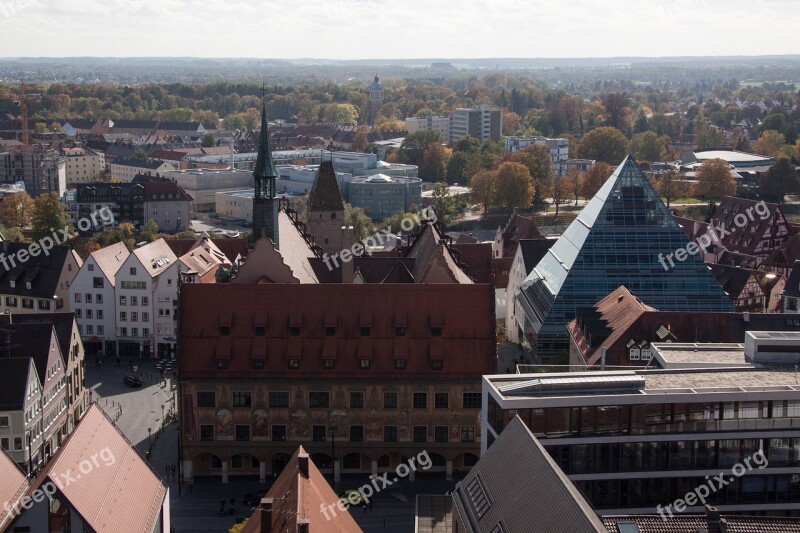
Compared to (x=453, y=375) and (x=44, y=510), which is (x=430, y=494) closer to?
(x=453, y=375)

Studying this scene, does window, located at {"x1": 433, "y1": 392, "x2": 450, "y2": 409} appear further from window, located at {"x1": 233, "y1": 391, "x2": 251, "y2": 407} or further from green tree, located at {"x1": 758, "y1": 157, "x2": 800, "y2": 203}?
green tree, located at {"x1": 758, "y1": 157, "x2": 800, "y2": 203}

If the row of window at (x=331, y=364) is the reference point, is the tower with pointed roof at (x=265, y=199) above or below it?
above

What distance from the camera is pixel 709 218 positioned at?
15300cm

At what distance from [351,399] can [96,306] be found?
40223mm

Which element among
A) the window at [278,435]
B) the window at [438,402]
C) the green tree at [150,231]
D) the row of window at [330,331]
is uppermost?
the row of window at [330,331]

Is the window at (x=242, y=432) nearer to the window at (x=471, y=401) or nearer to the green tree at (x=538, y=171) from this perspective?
the window at (x=471, y=401)

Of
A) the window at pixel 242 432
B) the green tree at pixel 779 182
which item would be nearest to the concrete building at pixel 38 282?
the window at pixel 242 432

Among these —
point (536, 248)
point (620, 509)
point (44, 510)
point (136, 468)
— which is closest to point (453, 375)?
point (620, 509)

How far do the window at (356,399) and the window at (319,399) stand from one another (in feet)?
4.41

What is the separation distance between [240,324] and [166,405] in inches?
687

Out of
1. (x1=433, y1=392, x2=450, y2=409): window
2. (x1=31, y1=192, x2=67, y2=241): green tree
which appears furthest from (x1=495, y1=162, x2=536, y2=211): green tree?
(x1=433, y1=392, x2=450, y2=409): window

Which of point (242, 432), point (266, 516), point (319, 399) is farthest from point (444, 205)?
point (266, 516)

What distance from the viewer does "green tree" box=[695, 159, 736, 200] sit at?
607ft

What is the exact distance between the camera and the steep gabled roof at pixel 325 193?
9588cm
